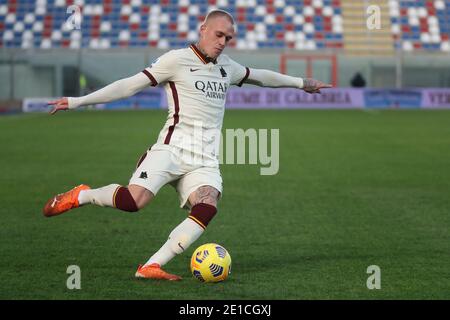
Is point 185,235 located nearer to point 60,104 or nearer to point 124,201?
point 124,201

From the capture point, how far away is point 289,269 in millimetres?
8023

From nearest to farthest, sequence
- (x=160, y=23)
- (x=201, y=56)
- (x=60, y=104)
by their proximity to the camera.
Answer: (x=60, y=104) → (x=201, y=56) → (x=160, y=23)

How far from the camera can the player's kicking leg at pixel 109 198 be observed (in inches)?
294

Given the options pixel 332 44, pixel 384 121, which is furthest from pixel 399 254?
pixel 332 44

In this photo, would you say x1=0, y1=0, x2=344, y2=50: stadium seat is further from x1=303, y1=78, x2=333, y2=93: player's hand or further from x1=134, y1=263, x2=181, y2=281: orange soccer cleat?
x1=134, y1=263, x2=181, y2=281: orange soccer cleat

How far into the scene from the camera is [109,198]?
753cm

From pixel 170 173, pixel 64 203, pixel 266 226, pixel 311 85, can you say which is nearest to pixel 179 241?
pixel 170 173

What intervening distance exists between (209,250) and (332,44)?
127ft

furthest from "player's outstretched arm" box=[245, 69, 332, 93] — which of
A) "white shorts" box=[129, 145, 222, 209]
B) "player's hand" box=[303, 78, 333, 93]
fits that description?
"white shorts" box=[129, 145, 222, 209]

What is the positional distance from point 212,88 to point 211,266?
1425 mm

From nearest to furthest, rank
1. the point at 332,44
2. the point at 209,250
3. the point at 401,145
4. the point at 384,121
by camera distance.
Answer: the point at 209,250 → the point at 401,145 → the point at 384,121 → the point at 332,44

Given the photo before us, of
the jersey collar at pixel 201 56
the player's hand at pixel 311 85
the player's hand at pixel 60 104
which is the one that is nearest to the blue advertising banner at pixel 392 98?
the player's hand at pixel 311 85

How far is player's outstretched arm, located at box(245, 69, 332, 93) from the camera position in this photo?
8.26 metres
